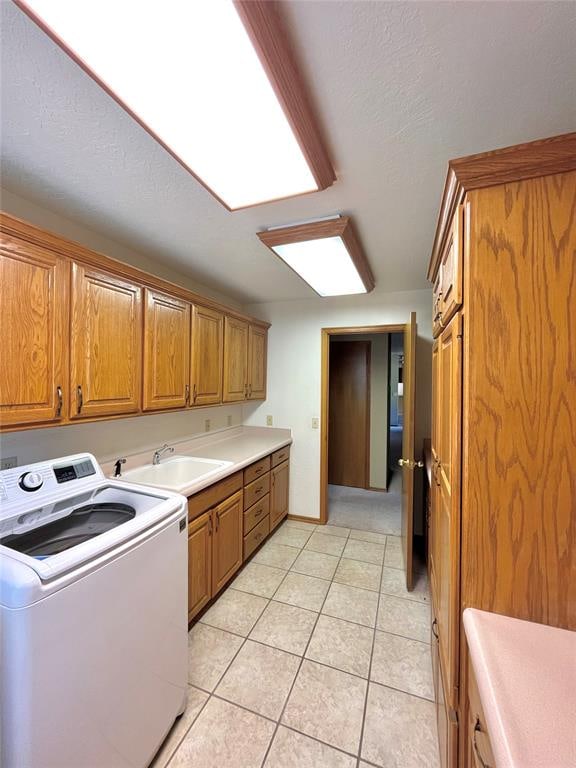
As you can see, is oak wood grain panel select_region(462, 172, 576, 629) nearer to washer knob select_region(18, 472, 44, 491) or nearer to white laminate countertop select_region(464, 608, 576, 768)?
white laminate countertop select_region(464, 608, 576, 768)

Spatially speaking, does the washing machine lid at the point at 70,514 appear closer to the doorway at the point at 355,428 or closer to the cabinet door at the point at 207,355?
the cabinet door at the point at 207,355

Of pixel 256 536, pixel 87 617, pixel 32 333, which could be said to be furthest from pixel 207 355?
pixel 87 617

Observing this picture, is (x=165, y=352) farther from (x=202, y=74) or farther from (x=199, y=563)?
(x=202, y=74)

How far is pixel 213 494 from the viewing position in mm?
1997

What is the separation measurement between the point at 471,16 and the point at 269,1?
48 cm

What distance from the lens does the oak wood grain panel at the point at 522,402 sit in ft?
2.59

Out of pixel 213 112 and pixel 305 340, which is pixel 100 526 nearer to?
pixel 213 112

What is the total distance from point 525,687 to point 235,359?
2551mm

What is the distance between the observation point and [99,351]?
1.56 m

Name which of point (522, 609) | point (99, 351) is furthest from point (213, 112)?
point (522, 609)

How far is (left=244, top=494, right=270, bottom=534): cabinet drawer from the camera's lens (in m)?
2.48

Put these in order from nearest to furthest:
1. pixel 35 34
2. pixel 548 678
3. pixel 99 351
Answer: pixel 548 678 < pixel 35 34 < pixel 99 351

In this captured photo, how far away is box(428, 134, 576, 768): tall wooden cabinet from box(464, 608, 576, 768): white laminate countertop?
0.06 metres

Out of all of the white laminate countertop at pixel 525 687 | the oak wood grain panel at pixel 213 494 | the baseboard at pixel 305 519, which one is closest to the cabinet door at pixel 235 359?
the oak wood grain panel at pixel 213 494
